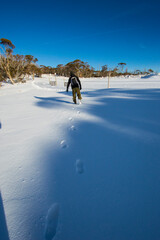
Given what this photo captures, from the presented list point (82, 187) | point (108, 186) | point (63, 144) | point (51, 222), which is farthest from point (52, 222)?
point (63, 144)

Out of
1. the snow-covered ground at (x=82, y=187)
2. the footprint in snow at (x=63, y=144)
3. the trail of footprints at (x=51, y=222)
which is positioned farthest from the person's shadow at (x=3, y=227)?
the footprint in snow at (x=63, y=144)

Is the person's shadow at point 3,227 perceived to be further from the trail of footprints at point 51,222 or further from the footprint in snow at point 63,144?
the footprint in snow at point 63,144

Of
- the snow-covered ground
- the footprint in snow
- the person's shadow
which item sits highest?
the footprint in snow

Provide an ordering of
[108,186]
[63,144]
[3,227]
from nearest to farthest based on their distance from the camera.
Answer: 1. [3,227]
2. [108,186]
3. [63,144]

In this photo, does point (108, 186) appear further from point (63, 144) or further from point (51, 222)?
point (63, 144)

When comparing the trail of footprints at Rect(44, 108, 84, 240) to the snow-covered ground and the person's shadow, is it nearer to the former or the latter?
the snow-covered ground

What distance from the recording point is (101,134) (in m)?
1.92

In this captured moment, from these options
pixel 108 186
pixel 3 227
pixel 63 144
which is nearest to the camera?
pixel 3 227

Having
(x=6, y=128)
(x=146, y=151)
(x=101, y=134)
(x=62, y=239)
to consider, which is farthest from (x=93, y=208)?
(x=6, y=128)

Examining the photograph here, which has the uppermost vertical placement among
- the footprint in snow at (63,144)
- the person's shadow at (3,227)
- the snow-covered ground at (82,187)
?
the footprint in snow at (63,144)

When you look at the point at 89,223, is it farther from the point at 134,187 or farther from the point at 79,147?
the point at 79,147

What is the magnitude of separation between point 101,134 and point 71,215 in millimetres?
1293

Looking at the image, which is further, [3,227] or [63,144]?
[63,144]

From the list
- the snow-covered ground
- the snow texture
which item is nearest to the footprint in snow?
the snow-covered ground
